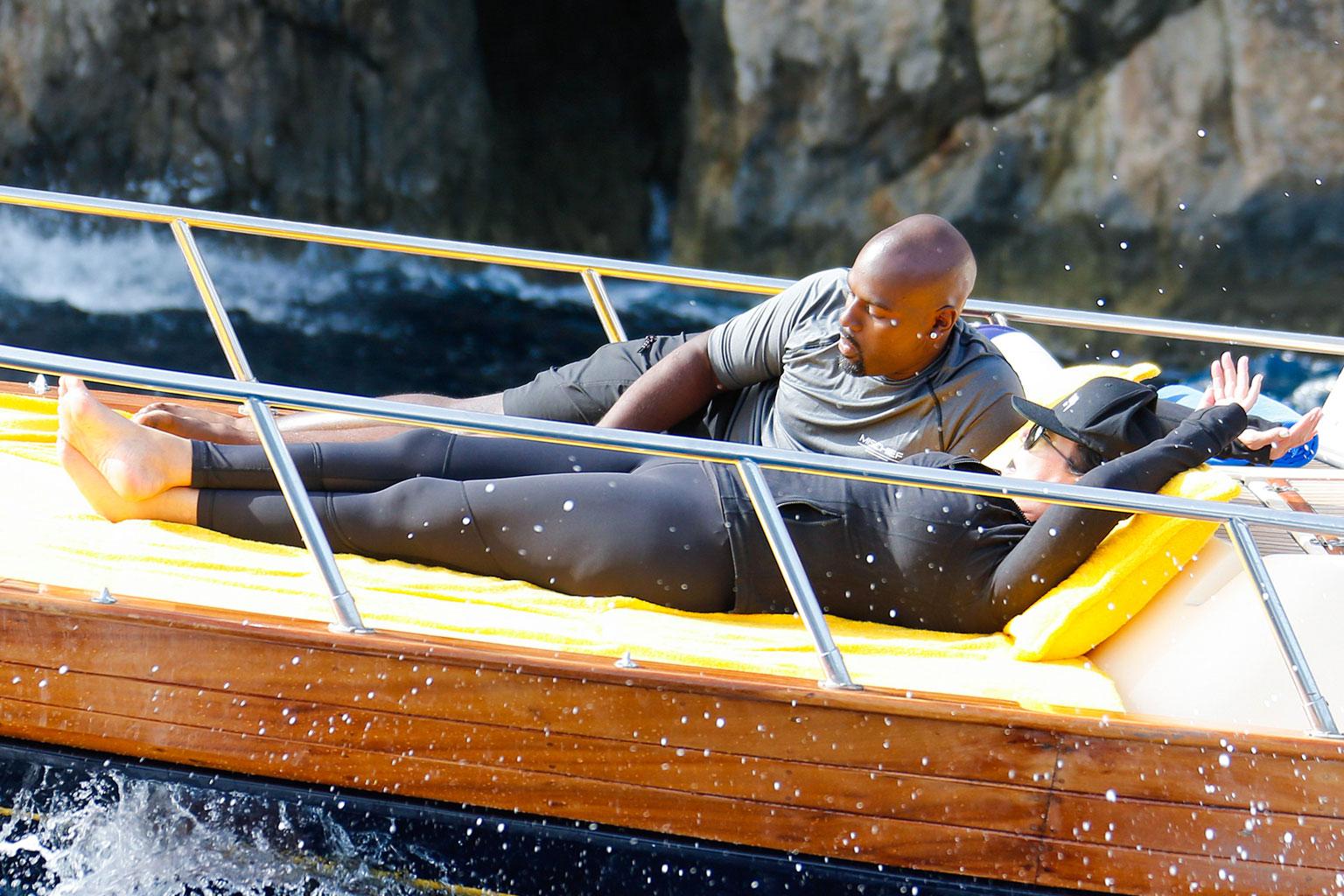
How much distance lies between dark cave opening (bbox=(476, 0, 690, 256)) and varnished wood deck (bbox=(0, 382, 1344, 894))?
880 centimetres

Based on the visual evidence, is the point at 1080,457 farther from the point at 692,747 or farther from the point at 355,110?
the point at 355,110

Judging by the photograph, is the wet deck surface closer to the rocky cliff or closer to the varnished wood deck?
the varnished wood deck

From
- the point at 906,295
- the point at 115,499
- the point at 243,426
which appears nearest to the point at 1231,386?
the point at 906,295

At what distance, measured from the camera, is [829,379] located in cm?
288

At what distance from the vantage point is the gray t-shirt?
2762mm

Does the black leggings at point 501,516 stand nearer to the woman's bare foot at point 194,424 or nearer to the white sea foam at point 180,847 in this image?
the woman's bare foot at point 194,424

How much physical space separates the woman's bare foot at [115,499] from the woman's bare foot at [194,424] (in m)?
0.24

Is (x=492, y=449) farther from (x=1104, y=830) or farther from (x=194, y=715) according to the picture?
(x=1104, y=830)

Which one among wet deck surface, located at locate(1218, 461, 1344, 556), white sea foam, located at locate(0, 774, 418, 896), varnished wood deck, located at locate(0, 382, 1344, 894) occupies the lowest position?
white sea foam, located at locate(0, 774, 418, 896)

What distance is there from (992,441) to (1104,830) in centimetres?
83

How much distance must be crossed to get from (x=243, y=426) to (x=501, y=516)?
85 cm

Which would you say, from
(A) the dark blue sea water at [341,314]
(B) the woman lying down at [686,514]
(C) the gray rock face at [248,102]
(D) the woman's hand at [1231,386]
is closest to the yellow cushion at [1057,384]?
(D) the woman's hand at [1231,386]

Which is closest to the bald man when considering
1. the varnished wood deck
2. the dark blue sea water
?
the varnished wood deck

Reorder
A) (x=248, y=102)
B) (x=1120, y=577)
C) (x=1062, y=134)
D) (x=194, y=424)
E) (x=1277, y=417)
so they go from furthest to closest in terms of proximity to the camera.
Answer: (x=248, y=102) → (x=1062, y=134) → (x=1277, y=417) → (x=194, y=424) → (x=1120, y=577)
